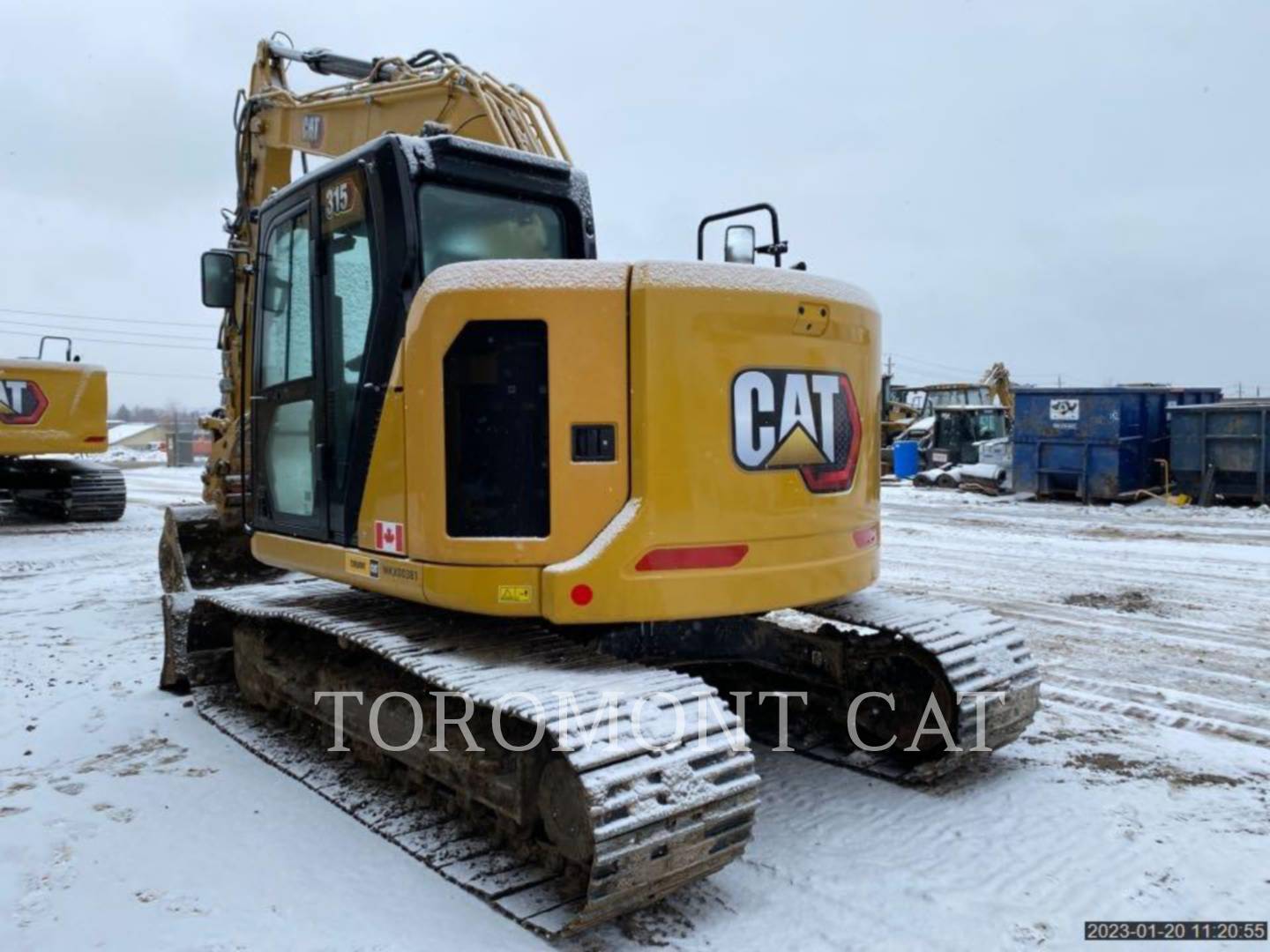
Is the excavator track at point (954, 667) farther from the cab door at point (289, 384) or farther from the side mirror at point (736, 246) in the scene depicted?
the cab door at point (289, 384)

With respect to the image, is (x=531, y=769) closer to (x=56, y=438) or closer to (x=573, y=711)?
(x=573, y=711)

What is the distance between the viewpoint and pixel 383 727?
4.28 m

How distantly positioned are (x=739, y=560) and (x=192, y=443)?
4357cm

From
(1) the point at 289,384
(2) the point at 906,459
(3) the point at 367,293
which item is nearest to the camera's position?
(3) the point at 367,293

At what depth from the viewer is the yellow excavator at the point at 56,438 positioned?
48.1ft

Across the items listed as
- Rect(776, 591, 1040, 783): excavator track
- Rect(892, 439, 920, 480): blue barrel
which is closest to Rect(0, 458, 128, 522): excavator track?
Rect(776, 591, 1040, 783): excavator track

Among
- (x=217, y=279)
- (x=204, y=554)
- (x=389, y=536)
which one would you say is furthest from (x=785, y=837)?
(x=204, y=554)

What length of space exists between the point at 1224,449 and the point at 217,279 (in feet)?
51.2

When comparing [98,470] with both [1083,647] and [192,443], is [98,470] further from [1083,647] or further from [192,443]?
[192,443]

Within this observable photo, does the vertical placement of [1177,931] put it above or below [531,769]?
below

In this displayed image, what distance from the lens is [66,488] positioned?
1595 cm

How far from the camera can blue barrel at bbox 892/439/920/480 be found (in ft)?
79.4

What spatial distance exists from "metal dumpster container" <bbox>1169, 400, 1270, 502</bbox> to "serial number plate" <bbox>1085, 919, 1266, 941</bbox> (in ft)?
47.6

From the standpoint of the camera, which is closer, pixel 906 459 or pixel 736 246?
pixel 736 246
